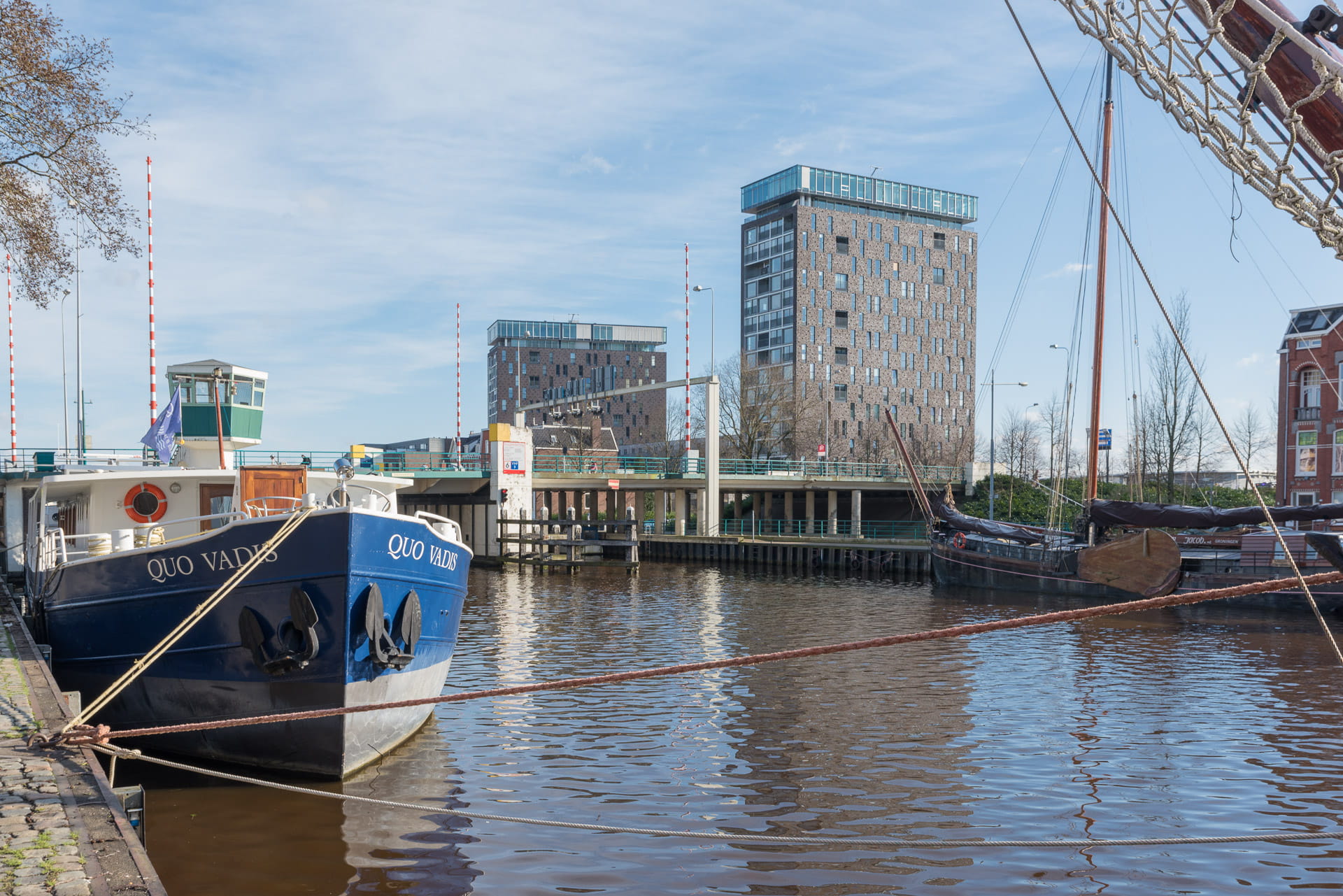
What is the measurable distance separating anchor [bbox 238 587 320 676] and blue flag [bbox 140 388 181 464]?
8785 millimetres

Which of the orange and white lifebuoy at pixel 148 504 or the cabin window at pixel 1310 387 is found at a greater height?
the cabin window at pixel 1310 387

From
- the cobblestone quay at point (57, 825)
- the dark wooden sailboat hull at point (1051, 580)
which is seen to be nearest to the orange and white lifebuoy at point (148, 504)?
the cobblestone quay at point (57, 825)

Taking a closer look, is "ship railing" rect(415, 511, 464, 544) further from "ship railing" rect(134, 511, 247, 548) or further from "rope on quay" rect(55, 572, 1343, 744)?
"rope on quay" rect(55, 572, 1343, 744)

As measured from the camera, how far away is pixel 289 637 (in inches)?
380

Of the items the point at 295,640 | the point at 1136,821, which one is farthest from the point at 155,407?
the point at 1136,821

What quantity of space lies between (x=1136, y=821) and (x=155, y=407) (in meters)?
16.9

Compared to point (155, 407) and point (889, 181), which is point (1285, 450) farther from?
point (889, 181)

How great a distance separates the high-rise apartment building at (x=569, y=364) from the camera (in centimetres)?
13038

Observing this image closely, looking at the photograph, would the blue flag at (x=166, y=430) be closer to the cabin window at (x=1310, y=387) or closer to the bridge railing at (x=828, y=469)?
the bridge railing at (x=828, y=469)

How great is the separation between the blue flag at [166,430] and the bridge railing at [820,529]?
34399mm

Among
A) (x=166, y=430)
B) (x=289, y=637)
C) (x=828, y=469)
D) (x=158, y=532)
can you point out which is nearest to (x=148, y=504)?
(x=158, y=532)

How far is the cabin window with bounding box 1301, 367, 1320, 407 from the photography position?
3891 centimetres

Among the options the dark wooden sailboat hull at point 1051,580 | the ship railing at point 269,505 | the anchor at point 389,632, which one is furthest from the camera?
the dark wooden sailboat hull at point 1051,580

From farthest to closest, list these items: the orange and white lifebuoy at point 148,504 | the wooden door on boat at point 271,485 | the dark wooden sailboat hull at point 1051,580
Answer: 1. the dark wooden sailboat hull at point 1051,580
2. the orange and white lifebuoy at point 148,504
3. the wooden door on boat at point 271,485
